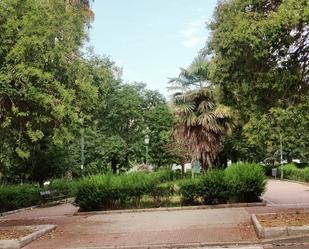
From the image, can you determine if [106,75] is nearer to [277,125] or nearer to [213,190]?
[213,190]

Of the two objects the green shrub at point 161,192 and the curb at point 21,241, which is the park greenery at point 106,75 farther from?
the curb at point 21,241

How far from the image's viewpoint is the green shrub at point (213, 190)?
65.6 feet

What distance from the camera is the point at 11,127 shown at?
51.5 feet

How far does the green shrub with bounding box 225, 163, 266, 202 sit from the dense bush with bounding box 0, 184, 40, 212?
10906 millimetres

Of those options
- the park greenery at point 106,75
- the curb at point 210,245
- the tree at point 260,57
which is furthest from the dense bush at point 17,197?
the curb at point 210,245

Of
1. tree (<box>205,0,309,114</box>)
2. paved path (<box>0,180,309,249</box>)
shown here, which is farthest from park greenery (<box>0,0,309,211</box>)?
paved path (<box>0,180,309,249</box>)

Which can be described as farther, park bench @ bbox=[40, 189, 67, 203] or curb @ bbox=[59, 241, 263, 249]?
park bench @ bbox=[40, 189, 67, 203]

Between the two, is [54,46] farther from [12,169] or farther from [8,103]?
[12,169]

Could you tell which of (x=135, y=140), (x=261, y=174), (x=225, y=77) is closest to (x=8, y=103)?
(x=225, y=77)

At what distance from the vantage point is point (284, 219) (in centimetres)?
1336

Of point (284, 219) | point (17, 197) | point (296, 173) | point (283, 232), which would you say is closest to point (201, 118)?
point (17, 197)

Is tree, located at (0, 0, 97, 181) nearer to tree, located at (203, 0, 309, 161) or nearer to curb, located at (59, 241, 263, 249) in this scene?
tree, located at (203, 0, 309, 161)

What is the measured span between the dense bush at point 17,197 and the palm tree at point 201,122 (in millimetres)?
9324

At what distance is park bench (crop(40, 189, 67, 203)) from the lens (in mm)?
28555
